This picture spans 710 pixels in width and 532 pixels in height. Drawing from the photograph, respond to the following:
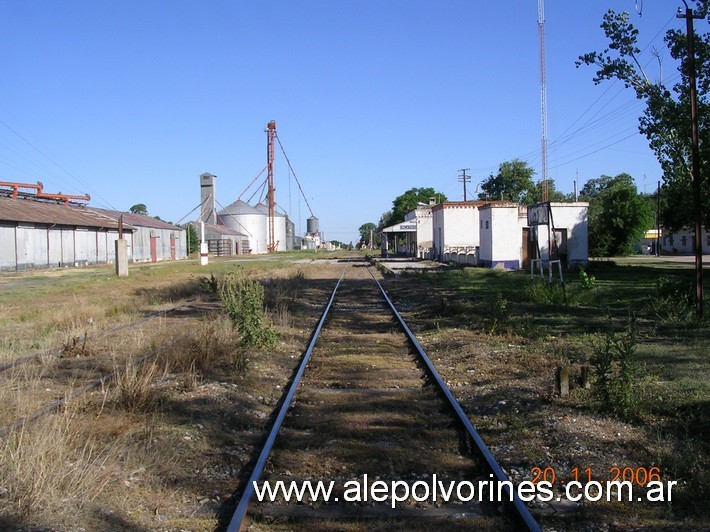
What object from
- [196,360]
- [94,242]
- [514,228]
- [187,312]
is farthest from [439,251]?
[196,360]

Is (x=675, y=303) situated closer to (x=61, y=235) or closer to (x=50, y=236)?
(x=50, y=236)

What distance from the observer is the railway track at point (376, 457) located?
471cm

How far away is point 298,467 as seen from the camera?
570 centimetres

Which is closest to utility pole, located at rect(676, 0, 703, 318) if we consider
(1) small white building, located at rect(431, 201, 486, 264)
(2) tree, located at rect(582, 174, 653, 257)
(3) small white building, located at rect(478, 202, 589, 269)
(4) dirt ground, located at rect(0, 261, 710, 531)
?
(4) dirt ground, located at rect(0, 261, 710, 531)

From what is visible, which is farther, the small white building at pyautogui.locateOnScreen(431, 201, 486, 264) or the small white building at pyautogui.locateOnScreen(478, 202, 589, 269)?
the small white building at pyautogui.locateOnScreen(431, 201, 486, 264)

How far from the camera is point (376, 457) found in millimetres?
5941

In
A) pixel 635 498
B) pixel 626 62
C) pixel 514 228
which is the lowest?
pixel 635 498

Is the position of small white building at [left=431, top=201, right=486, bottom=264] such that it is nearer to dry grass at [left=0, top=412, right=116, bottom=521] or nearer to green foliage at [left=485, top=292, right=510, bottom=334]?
green foliage at [left=485, top=292, right=510, bottom=334]

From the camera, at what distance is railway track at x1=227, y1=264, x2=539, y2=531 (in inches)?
185

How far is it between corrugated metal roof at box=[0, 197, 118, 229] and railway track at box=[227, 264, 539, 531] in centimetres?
3735

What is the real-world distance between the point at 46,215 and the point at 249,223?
222 ft

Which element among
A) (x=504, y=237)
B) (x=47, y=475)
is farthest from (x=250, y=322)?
(x=504, y=237)

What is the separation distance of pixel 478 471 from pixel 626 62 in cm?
2132

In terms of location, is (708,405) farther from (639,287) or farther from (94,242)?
(94,242)
